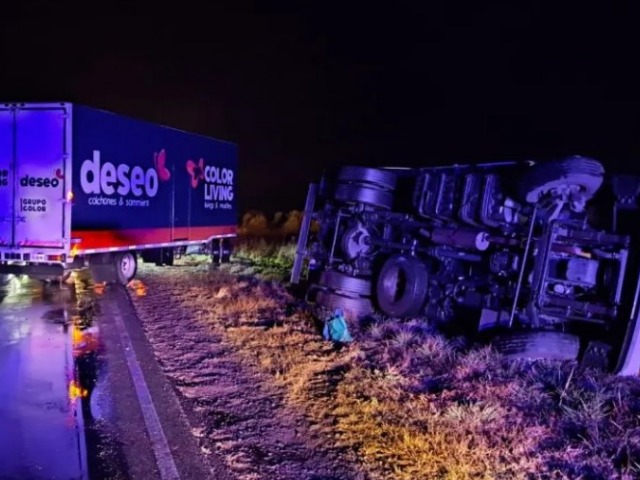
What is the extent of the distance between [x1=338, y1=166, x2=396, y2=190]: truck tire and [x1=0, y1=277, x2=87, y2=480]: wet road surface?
5.01 meters

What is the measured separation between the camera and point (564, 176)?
7398mm

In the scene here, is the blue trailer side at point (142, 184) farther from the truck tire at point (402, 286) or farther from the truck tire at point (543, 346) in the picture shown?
the truck tire at point (543, 346)

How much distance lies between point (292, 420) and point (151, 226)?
9396 mm

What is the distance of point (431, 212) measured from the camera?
954 cm

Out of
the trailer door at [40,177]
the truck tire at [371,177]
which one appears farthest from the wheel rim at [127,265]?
the truck tire at [371,177]

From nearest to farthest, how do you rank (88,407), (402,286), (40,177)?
(88,407) < (402,286) < (40,177)

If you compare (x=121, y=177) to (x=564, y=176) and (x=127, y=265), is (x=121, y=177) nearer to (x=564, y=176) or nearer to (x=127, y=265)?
(x=127, y=265)

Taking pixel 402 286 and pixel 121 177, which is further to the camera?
pixel 121 177

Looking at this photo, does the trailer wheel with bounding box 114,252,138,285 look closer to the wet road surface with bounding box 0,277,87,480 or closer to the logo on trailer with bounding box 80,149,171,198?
the logo on trailer with bounding box 80,149,171,198

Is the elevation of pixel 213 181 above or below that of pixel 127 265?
above

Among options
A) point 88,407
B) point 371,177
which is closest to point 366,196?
point 371,177

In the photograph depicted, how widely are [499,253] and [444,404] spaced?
10.9 ft

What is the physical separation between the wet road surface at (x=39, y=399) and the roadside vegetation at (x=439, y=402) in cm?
197

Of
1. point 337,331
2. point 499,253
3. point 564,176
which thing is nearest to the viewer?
point 564,176
